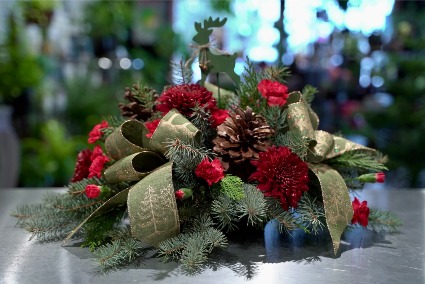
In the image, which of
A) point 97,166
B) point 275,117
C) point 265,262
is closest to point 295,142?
point 275,117

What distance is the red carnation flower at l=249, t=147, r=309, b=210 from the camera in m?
0.64

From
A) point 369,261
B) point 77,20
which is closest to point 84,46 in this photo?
point 77,20

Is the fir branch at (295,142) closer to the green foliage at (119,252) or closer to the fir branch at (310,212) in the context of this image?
the fir branch at (310,212)

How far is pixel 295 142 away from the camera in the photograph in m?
0.67

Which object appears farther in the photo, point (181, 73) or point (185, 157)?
point (181, 73)

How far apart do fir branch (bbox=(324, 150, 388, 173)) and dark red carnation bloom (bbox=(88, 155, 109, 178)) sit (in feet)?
0.96

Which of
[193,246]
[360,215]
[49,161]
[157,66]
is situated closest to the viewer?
[193,246]

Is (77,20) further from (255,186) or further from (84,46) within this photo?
(255,186)

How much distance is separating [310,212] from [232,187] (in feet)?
0.32

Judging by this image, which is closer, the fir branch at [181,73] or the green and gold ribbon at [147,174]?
the green and gold ribbon at [147,174]

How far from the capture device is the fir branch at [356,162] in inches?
29.0

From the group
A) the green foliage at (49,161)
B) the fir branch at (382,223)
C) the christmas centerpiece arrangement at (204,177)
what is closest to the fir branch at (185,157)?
the christmas centerpiece arrangement at (204,177)

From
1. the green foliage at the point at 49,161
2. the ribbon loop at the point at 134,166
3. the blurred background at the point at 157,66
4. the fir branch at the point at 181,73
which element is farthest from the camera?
the green foliage at the point at 49,161

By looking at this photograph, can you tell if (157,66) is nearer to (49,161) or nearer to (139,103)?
(49,161)
